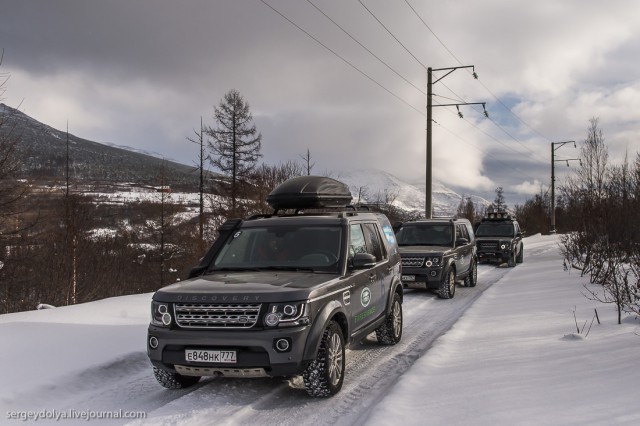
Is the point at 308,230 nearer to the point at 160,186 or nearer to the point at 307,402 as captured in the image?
the point at 307,402

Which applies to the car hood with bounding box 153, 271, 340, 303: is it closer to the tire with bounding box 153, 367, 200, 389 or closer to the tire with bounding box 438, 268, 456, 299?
the tire with bounding box 153, 367, 200, 389

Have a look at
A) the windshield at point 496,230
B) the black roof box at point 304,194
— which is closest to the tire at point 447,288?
the black roof box at point 304,194

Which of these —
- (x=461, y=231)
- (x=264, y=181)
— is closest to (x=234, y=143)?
(x=264, y=181)

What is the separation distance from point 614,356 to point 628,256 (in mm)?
5787

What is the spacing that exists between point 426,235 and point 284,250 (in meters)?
8.70

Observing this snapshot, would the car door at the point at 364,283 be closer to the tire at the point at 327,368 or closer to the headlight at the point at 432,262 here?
the tire at the point at 327,368

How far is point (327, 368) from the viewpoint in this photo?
510 centimetres

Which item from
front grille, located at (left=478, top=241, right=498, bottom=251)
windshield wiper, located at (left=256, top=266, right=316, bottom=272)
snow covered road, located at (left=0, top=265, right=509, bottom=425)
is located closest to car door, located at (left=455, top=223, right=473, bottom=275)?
snow covered road, located at (left=0, top=265, right=509, bottom=425)

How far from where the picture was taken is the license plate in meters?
4.72

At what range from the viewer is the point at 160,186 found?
4138 cm

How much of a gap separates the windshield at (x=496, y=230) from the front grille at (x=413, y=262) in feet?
36.4

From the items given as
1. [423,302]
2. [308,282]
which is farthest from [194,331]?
[423,302]

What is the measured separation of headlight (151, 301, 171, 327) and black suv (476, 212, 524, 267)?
1844 centimetres

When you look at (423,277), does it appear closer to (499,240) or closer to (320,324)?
(320,324)
